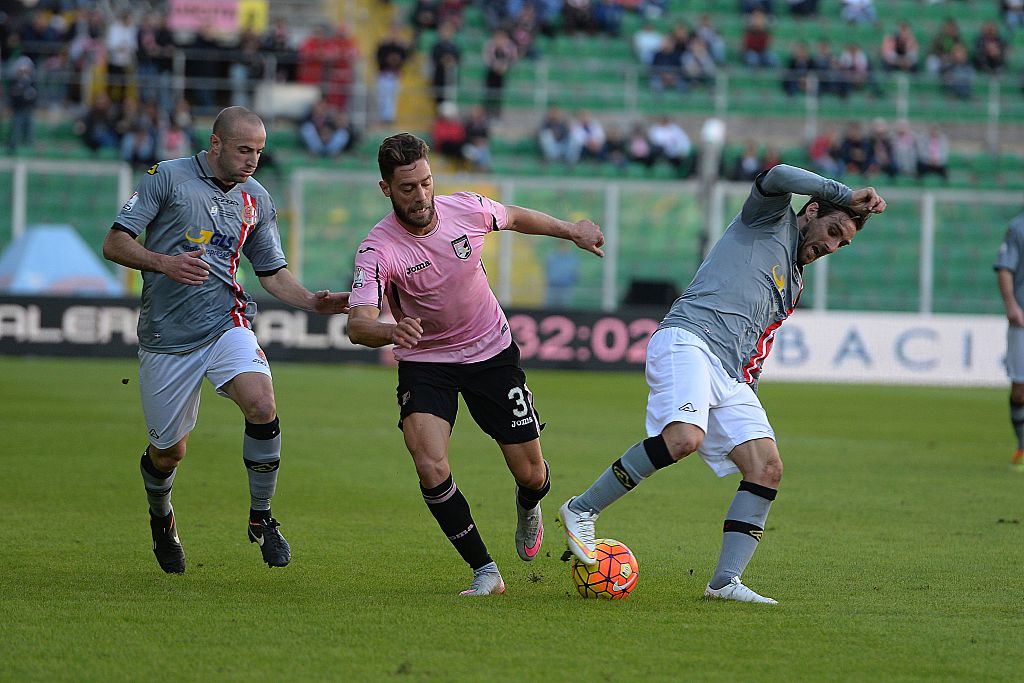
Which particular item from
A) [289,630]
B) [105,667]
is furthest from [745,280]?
[105,667]

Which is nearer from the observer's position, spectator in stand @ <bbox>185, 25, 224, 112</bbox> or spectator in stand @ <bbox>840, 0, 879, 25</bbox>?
spectator in stand @ <bbox>185, 25, 224, 112</bbox>

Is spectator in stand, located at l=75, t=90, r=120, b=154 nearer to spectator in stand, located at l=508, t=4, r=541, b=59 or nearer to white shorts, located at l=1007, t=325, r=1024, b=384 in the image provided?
spectator in stand, located at l=508, t=4, r=541, b=59

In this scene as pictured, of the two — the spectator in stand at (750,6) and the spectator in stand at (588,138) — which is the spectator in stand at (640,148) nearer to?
the spectator in stand at (588,138)

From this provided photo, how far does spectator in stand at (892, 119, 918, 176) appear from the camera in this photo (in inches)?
1096

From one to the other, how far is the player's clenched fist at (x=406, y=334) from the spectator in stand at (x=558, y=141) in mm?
21849

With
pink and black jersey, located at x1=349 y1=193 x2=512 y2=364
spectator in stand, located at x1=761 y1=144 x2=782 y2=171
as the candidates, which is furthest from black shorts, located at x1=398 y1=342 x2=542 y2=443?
spectator in stand, located at x1=761 y1=144 x2=782 y2=171

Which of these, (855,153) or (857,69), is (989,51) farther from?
(855,153)

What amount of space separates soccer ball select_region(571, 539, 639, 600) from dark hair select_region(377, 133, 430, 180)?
199cm

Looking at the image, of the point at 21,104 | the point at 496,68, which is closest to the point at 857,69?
the point at 496,68

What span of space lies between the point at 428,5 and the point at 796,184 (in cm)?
2492

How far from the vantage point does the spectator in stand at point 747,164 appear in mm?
26859

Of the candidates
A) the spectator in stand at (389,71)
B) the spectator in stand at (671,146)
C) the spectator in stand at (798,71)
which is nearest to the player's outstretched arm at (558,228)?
the spectator in stand at (671,146)

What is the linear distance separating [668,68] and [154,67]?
10202 mm

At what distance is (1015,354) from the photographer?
1250 cm
